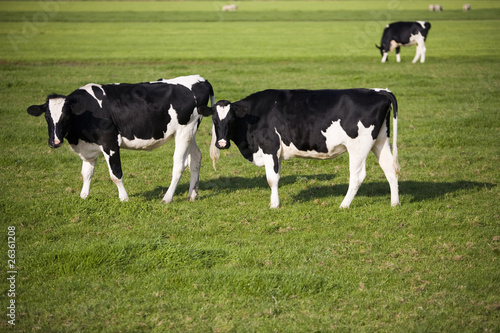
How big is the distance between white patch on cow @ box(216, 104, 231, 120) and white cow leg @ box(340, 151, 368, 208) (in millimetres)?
2178

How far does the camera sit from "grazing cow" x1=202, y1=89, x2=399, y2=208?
931 centimetres

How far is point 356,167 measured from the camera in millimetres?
9430

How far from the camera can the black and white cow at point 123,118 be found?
932 centimetres

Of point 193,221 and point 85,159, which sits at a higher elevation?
point 85,159

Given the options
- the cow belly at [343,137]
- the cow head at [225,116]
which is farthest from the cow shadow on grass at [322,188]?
the cow head at [225,116]

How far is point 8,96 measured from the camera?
20.2 m

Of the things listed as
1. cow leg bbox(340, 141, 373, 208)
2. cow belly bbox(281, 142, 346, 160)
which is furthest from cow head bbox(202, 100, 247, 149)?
cow leg bbox(340, 141, 373, 208)

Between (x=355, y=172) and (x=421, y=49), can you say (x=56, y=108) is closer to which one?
(x=355, y=172)

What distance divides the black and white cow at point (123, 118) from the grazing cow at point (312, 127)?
0.64 m

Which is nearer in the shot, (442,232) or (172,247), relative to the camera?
(172,247)

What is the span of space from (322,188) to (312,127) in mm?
1952

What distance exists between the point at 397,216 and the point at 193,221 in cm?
329

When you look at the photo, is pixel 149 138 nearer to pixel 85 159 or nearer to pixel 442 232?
pixel 85 159

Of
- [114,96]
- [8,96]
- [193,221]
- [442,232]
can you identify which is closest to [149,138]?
[114,96]
